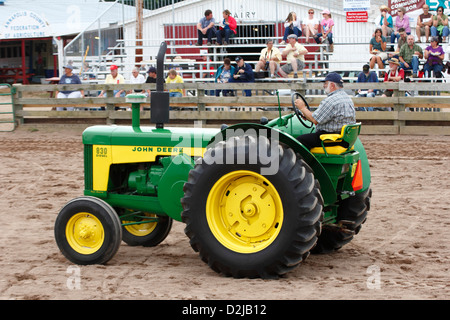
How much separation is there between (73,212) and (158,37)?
2091 centimetres

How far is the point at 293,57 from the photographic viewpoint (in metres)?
19.1

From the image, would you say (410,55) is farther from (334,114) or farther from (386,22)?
(334,114)

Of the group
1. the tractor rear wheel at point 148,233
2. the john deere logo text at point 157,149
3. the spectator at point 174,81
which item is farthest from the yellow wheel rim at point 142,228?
the spectator at point 174,81

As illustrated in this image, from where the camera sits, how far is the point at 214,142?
587 centimetres

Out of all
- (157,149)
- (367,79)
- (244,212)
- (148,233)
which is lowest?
(148,233)

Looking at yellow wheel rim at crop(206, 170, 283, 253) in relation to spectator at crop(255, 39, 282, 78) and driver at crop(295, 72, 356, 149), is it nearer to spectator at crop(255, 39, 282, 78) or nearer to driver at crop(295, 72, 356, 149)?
driver at crop(295, 72, 356, 149)

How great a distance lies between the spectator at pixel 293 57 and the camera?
19.0 metres

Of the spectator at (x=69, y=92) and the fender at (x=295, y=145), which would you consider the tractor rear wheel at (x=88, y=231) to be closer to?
the fender at (x=295, y=145)

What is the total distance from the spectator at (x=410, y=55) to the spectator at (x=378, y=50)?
3.86ft

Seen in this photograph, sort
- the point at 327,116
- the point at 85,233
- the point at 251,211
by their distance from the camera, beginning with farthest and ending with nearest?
the point at 85,233 < the point at 327,116 < the point at 251,211

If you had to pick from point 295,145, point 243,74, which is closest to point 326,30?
point 243,74

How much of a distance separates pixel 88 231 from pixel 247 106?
10.8 meters

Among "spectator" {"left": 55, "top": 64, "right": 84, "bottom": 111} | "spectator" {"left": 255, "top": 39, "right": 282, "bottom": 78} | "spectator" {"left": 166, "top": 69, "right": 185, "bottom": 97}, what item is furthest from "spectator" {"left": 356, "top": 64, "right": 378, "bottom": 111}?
"spectator" {"left": 55, "top": 64, "right": 84, "bottom": 111}

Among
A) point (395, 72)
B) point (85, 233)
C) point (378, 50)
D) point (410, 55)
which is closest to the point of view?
point (85, 233)
